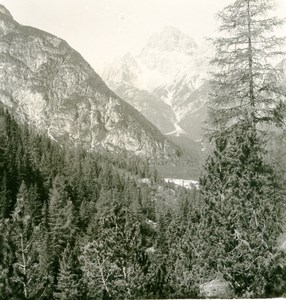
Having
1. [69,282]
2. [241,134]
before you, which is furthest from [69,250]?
[241,134]

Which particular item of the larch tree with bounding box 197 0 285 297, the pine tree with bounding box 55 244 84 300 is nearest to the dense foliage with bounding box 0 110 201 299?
the pine tree with bounding box 55 244 84 300

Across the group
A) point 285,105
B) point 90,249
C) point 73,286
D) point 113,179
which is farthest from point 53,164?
point 285,105

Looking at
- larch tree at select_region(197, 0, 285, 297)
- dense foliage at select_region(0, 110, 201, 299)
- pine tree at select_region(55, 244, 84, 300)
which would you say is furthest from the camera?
pine tree at select_region(55, 244, 84, 300)

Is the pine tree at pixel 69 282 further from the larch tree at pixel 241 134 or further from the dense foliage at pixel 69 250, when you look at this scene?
the larch tree at pixel 241 134

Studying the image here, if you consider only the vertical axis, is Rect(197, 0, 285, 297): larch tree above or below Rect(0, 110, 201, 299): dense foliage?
above

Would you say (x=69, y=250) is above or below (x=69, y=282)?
below

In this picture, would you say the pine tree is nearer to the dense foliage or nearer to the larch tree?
the dense foliage

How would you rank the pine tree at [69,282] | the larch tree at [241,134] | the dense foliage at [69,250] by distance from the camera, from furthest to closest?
the pine tree at [69,282] → the dense foliage at [69,250] → the larch tree at [241,134]

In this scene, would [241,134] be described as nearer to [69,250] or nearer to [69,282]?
[69,282]

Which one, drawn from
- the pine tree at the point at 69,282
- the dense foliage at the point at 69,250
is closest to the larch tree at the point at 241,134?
the dense foliage at the point at 69,250
